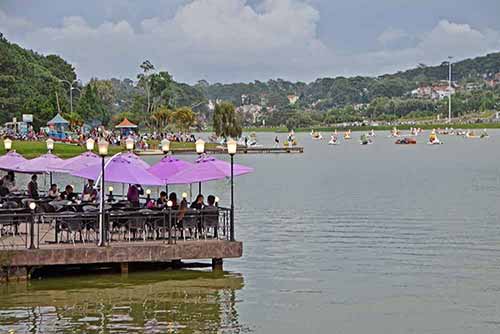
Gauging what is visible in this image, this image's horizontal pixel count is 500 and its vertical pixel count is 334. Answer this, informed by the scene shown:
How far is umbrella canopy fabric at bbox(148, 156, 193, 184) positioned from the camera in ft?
88.3

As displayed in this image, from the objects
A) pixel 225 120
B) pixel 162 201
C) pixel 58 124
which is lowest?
pixel 162 201

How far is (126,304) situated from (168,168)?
240 inches

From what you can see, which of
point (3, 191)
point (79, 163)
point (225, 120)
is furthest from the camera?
point (225, 120)

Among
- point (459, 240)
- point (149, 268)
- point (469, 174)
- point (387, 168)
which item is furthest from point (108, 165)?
point (387, 168)

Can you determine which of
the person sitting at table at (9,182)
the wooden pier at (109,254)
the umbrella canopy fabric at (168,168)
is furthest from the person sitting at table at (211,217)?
the person sitting at table at (9,182)

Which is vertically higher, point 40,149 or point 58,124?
point 58,124

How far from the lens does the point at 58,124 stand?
112 meters

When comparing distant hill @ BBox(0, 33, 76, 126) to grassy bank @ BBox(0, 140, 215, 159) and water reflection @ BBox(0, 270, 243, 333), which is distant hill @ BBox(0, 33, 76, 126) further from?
water reflection @ BBox(0, 270, 243, 333)

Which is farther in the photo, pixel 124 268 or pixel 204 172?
pixel 204 172

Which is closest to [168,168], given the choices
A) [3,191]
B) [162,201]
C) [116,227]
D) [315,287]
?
[162,201]

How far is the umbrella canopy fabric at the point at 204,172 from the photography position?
25.9 meters

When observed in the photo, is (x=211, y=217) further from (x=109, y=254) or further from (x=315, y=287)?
(x=315, y=287)

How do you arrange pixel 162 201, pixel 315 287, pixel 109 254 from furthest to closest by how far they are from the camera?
pixel 162 201, pixel 315 287, pixel 109 254

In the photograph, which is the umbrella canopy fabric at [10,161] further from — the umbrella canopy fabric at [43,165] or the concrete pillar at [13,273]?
the concrete pillar at [13,273]
